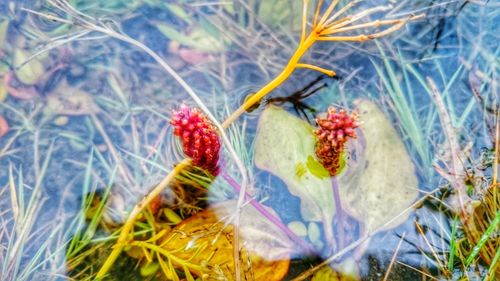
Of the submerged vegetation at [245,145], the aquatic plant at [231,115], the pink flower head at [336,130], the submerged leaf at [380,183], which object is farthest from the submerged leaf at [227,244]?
the pink flower head at [336,130]

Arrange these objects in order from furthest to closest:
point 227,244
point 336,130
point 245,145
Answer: point 245,145, point 227,244, point 336,130

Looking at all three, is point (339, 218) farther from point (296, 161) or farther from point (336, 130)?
point (336, 130)

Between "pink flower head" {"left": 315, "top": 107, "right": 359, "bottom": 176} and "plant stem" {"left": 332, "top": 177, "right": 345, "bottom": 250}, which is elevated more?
"pink flower head" {"left": 315, "top": 107, "right": 359, "bottom": 176}

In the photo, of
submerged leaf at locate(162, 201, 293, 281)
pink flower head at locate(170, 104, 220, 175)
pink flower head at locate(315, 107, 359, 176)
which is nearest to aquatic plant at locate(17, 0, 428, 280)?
pink flower head at locate(170, 104, 220, 175)

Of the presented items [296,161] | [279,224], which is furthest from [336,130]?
[279,224]

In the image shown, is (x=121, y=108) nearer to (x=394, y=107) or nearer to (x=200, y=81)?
(x=200, y=81)

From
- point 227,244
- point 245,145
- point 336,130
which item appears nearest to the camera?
point 336,130

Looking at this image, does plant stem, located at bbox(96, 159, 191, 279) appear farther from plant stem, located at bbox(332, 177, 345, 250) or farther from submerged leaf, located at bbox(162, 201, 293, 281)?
plant stem, located at bbox(332, 177, 345, 250)
